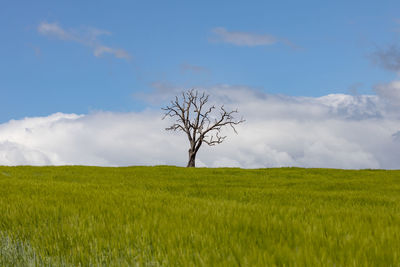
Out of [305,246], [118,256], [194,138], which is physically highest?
[194,138]

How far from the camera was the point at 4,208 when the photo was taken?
7074mm

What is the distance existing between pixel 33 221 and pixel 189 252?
3623 mm

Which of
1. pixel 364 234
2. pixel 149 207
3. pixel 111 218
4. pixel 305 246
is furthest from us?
pixel 149 207

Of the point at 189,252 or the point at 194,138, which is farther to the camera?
the point at 194,138

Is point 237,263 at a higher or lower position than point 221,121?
lower

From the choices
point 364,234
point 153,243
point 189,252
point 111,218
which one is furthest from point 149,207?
point 364,234

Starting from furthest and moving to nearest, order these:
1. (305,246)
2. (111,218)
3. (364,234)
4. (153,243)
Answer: (111,218)
(364,234)
(153,243)
(305,246)

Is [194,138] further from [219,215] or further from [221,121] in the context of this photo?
[219,215]

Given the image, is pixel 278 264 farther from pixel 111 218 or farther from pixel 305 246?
pixel 111 218

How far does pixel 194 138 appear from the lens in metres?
44.2

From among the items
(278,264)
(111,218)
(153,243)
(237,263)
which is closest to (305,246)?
(278,264)

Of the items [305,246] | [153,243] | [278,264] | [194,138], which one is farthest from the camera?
[194,138]

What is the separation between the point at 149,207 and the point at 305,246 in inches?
157

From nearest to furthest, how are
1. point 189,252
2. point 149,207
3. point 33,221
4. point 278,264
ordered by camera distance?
point 278,264
point 189,252
point 33,221
point 149,207
